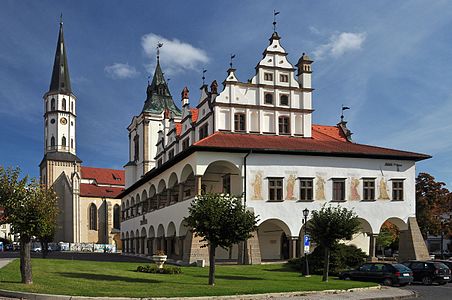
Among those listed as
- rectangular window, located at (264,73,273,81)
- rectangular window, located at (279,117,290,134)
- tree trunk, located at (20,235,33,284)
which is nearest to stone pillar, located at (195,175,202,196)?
rectangular window, located at (279,117,290,134)

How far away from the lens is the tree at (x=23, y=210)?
20906 millimetres

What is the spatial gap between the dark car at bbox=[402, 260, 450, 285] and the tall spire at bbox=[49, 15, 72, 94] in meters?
92.0

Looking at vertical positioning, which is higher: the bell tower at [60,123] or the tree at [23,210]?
the bell tower at [60,123]

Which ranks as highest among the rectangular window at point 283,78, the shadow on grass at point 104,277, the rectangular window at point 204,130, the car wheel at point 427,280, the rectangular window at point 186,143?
the rectangular window at point 283,78

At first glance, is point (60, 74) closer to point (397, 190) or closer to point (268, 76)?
point (268, 76)

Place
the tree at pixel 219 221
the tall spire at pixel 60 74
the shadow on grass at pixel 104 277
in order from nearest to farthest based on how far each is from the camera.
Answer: the tree at pixel 219 221
the shadow on grass at pixel 104 277
the tall spire at pixel 60 74

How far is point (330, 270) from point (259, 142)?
12.4 meters

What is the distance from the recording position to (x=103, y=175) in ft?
374

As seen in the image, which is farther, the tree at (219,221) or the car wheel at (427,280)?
the car wheel at (427,280)

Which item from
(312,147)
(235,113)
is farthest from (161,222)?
(312,147)

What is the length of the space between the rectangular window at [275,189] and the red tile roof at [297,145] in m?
2.44

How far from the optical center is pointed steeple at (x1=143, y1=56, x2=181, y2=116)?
83250 mm

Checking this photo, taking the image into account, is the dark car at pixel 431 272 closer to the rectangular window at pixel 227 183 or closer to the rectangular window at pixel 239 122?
the rectangular window at pixel 227 183

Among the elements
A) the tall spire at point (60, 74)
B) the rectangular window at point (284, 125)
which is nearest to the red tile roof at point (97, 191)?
the tall spire at point (60, 74)
